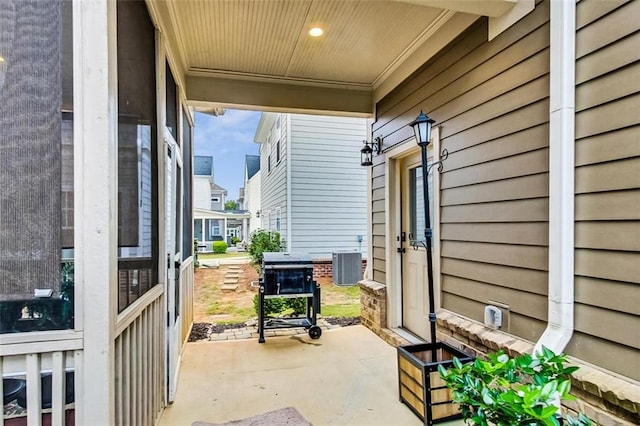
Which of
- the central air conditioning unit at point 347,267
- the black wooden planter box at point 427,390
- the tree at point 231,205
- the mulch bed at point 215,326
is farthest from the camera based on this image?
the tree at point 231,205

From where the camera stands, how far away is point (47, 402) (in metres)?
1.25

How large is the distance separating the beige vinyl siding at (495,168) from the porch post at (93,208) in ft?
7.42

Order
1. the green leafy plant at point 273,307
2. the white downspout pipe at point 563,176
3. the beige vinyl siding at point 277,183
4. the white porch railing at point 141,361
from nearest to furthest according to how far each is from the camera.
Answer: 1. the white porch railing at point 141,361
2. the white downspout pipe at point 563,176
3. the green leafy plant at point 273,307
4. the beige vinyl siding at point 277,183

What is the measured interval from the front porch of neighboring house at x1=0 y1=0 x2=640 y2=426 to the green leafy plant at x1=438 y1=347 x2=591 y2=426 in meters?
0.45

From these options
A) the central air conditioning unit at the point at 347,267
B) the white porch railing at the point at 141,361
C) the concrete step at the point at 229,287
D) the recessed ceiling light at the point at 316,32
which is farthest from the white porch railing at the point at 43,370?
the central air conditioning unit at the point at 347,267

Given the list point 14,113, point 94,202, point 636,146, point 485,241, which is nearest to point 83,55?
point 14,113

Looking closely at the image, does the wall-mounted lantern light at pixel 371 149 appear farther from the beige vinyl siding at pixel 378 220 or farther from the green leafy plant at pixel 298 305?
the green leafy plant at pixel 298 305

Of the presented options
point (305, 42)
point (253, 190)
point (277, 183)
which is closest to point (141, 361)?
point (305, 42)

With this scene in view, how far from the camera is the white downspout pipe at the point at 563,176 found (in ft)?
6.19

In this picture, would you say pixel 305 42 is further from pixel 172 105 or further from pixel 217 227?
pixel 217 227

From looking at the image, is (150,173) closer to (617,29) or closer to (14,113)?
(14,113)

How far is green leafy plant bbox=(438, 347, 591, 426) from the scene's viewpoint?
123cm

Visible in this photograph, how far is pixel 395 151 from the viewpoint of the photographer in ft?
12.9

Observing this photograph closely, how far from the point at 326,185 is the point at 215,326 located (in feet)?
14.9
